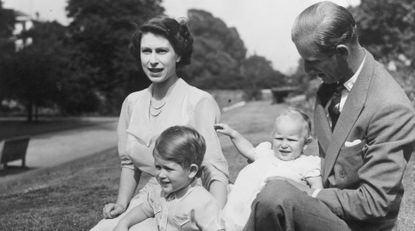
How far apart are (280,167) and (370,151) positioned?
0.80 meters

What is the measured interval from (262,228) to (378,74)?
3.41ft

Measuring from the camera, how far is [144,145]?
13.2 ft

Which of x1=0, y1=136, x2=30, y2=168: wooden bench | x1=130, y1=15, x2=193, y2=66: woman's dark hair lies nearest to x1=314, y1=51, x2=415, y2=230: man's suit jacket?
x1=130, y1=15, x2=193, y2=66: woman's dark hair

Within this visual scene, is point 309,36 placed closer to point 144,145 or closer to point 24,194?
point 144,145

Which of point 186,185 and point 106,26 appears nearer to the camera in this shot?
point 186,185

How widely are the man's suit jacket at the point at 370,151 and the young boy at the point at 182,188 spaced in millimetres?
758

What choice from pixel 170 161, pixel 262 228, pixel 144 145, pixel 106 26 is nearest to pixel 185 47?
pixel 144 145

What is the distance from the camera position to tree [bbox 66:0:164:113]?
51844 mm

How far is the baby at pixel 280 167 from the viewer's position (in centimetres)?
338

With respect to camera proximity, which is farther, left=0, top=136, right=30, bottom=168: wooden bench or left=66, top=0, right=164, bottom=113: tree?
left=66, top=0, right=164, bottom=113: tree

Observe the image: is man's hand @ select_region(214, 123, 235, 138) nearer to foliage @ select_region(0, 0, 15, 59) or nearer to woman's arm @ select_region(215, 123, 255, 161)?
woman's arm @ select_region(215, 123, 255, 161)

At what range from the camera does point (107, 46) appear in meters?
52.7

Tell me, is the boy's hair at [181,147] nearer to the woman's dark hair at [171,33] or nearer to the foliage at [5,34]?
the woman's dark hair at [171,33]

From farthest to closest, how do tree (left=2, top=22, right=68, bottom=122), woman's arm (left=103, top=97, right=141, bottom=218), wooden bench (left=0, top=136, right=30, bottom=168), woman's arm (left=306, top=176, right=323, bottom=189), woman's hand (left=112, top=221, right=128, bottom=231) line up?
tree (left=2, top=22, right=68, bottom=122) → wooden bench (left=0, top=136, right=30, bottom=168) → woman's arm (left=103, top=97, right=141, bottom=218) → woman's hand (left=112, top=221, right=128, bottom=231) → woman's arm (left=306, top=176, right=323, bottom=189)
